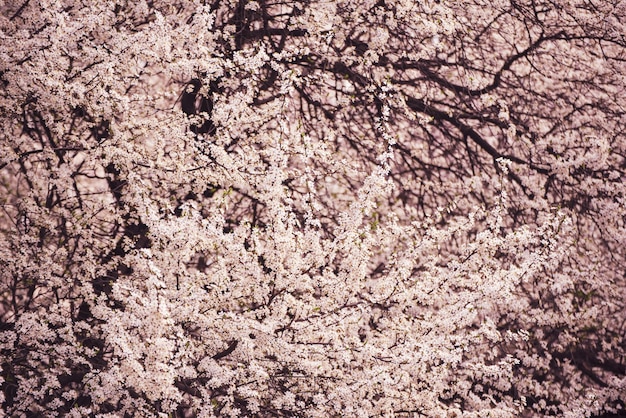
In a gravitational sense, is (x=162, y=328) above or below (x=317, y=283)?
below

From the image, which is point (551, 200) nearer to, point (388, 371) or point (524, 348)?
point (524, 348)

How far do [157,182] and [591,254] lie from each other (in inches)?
247

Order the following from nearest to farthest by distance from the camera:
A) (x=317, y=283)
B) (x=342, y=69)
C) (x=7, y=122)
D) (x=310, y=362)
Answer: (x=310, y=362) → (x=7, y=122) → (x=317, y=283) → (x=342, y=69)

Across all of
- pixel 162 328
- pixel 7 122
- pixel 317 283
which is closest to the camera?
pixel 162 328

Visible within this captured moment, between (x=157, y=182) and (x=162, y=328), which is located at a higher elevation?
(x=157, y=182)

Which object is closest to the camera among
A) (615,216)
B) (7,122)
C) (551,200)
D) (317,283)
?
(7,122)

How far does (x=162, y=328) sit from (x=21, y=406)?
68.2 inches

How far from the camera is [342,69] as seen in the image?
8492 mm

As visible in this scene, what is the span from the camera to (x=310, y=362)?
16.8 ft

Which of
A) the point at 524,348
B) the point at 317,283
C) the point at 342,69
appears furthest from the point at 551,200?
the point at 317,283

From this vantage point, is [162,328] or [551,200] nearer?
[162,328]

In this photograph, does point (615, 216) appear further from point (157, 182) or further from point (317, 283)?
point (157, 182)

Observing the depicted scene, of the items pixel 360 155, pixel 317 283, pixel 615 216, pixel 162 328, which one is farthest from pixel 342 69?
pixel 162 328

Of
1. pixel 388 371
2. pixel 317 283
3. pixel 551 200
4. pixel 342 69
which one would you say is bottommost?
pixel 388 371
